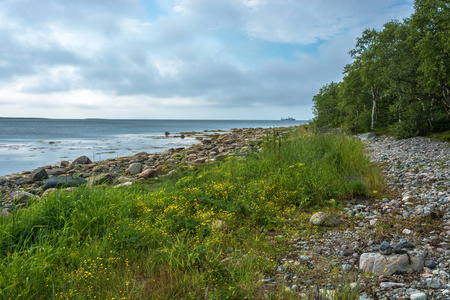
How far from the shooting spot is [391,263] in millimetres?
3141

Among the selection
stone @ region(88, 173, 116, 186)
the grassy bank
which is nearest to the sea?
the grassy bank

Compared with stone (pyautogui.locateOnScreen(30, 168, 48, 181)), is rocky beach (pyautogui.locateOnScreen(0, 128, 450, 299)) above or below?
above

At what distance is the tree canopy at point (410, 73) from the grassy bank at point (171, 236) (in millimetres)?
7614

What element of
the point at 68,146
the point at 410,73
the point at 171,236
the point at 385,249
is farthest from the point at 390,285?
the point at 68,146

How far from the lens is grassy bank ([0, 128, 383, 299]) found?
9.61 ft

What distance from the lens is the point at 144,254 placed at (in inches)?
140

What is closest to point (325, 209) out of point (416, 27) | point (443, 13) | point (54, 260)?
point (54, 260)

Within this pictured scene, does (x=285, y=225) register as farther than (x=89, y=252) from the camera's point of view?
Yes

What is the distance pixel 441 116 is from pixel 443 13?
10.0m

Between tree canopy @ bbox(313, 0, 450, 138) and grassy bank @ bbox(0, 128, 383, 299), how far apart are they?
7614 mm

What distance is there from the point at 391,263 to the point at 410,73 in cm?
2014

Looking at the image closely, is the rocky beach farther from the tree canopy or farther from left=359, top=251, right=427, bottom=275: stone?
the tree canopy

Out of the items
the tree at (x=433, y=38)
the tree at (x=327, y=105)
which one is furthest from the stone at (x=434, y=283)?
the tree at (x=327, y=105)

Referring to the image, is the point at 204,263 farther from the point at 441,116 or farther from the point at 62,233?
the point at 441,116
